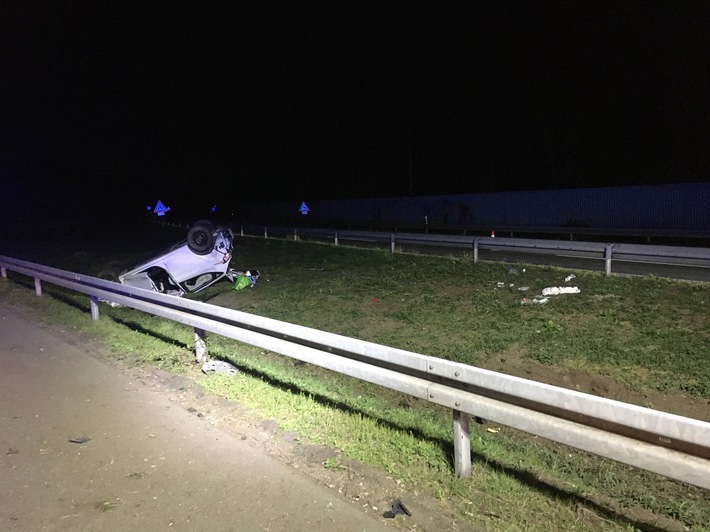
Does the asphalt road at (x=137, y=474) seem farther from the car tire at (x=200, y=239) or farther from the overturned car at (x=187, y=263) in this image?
the car tire at (x=200, y=239)

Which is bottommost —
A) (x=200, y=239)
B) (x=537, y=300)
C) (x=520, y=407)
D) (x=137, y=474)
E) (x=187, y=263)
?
(x=137, y=474)

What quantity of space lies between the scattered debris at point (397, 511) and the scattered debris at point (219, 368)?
3284 mm

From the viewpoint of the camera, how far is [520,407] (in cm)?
341

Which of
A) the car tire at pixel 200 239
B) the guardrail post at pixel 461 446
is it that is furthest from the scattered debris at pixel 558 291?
the car tire at pixel 200 239

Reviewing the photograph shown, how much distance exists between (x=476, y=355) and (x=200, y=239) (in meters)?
6.52

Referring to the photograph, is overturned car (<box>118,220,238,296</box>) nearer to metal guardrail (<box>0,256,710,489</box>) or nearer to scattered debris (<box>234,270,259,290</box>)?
scattered debris (<box>234,270,259,290</box>)

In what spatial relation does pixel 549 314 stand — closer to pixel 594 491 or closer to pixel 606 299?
pixel 606 299

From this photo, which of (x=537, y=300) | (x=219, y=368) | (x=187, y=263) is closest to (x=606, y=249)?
(x=537, y=300)

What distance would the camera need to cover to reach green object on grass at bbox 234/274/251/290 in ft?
40.4

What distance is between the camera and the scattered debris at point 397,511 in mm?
3316

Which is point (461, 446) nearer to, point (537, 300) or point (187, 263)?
point (537, 300)

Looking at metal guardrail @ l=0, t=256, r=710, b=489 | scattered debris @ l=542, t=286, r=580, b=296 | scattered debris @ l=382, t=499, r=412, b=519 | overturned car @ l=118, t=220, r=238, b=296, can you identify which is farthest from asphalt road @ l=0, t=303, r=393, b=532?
scattered debris @ l=542, t=286, r=580, b=296

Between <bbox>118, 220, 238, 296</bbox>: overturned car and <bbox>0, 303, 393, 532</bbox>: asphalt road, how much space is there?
205 inches

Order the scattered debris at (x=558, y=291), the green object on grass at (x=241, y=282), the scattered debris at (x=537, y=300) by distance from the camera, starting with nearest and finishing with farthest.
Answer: the scattered debris at (x=537, y=300), the scattered debris at (x=558, y=291), the green object on grass at (x=241, y=282)
